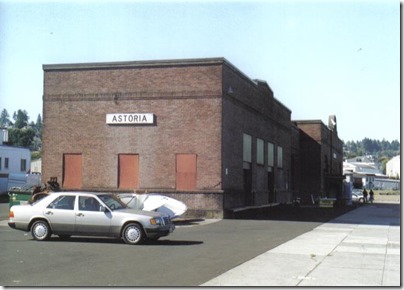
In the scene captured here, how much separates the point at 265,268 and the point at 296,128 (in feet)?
156

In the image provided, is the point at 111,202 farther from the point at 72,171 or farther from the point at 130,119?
the point at 72,171

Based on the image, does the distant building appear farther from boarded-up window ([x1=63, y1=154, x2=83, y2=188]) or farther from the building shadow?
boarded-up window ([x1=63, y1=154, x2=83, y2=188])

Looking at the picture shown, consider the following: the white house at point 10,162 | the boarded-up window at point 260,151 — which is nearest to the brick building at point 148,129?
the boarded-up window at point 260,151

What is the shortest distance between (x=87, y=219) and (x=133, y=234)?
142cm

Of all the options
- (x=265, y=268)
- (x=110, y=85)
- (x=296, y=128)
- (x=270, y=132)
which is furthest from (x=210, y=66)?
(x=296, y=128)

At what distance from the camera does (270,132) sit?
4441cm

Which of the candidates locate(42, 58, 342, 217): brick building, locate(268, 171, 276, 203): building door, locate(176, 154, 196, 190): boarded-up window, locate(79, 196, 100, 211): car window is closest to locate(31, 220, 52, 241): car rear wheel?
locate(79, 196, 100, 211): car window

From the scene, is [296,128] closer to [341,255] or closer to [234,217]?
[234,217]

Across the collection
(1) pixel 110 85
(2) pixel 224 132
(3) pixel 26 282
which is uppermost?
(1) pixel 110 85

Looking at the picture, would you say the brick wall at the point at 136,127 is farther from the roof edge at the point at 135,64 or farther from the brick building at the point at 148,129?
the roof edge at the point at 135,64

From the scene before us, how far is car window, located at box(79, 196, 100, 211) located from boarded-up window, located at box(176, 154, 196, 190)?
46.7ft

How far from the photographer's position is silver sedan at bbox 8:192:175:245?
16.2 metres

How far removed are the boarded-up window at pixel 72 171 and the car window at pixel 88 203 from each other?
16.0 m

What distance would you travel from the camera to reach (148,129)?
31453mm
